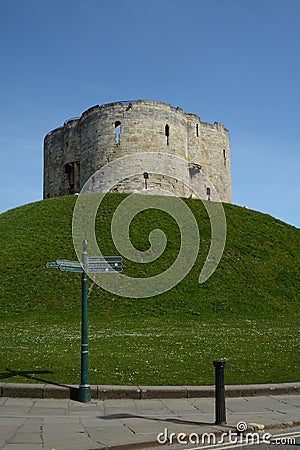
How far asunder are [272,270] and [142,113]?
66.7 ft

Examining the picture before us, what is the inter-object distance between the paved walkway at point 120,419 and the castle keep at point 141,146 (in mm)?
31590

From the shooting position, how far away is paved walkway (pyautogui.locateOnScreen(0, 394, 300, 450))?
18.8ft

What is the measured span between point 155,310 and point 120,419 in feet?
45.1

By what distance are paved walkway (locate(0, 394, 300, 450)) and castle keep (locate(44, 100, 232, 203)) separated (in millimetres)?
31590

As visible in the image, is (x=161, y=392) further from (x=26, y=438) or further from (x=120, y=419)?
(x=26, y=438)

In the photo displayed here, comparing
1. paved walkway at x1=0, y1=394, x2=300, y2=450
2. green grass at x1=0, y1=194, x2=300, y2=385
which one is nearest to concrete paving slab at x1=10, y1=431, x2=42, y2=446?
paved walkway at x1=0, y1=394, x2=300, y2=450

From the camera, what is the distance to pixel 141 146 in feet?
134

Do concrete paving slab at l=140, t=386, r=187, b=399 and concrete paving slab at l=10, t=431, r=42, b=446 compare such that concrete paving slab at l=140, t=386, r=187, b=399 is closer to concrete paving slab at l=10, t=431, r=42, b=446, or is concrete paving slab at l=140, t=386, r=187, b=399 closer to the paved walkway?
the paved walkway

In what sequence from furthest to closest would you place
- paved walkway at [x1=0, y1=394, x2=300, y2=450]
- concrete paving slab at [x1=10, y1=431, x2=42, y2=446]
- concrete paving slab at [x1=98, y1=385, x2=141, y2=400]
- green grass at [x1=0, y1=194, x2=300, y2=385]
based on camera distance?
1. green grass at [x1=0, y1=194, x2=300, y2=385]
2. concrete paving slab at [x1=98, y1=385, x2=141, y2=400]
3. paved walkway at [x1=0, y1=394, x2=300, y2=450]
4. concrete paving slab at [x1=10, y1=431, x2=42, y2=446]

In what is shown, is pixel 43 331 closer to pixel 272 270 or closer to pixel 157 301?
pixel 157 301

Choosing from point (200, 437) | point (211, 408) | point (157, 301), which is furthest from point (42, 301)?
point (200, 437)

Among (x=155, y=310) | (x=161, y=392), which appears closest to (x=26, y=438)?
(x=161, y=392)

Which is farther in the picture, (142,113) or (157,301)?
(142,113)

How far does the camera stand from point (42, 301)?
69.8 feet
